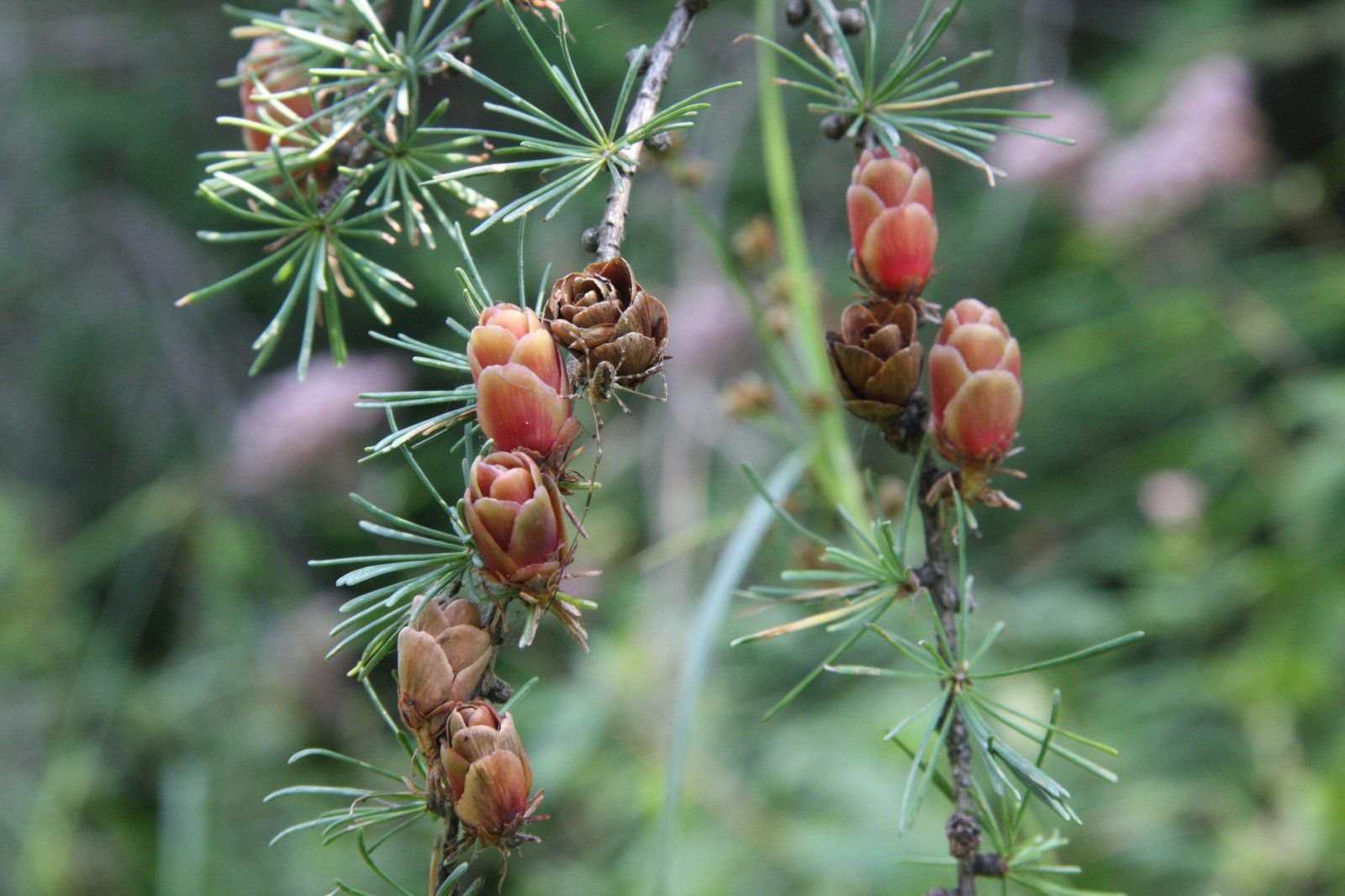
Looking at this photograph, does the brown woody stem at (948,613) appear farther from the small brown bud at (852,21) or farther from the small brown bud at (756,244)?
the small brown bud at (756,244)

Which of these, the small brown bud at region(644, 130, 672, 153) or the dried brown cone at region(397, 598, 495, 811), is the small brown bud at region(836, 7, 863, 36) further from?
the dried brown cone at region(397, 598, 495, 811)

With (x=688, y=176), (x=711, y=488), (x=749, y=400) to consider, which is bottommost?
(x=711, y=488)

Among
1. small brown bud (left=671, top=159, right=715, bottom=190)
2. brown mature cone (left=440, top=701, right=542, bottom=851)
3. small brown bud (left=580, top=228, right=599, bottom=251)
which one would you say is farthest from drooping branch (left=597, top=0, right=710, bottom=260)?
small brown bud (left=671, top=159, right=715, bottom=190)

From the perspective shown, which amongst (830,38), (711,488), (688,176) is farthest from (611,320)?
(711,488)

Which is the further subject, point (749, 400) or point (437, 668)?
point (749, 400)

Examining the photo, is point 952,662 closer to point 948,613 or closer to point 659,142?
point 948,613

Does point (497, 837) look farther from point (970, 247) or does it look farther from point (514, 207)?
point (970, 247)
